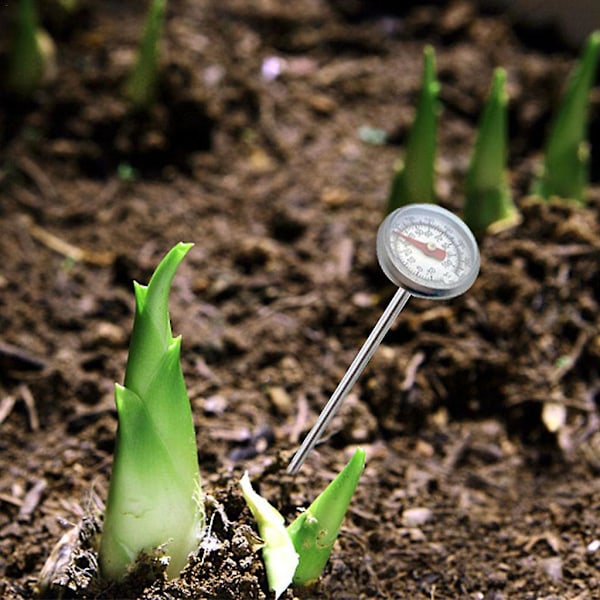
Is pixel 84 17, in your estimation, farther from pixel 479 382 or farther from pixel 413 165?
pixel 479 382

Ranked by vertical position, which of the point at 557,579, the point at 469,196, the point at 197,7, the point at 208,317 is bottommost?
the point at 557,579

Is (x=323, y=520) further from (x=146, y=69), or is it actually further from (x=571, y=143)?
(x=146, y=69)

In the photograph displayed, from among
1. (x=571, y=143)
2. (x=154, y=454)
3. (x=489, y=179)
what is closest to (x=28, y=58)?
(x=489, y=179)

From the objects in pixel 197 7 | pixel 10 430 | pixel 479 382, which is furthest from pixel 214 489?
pixel 197 7

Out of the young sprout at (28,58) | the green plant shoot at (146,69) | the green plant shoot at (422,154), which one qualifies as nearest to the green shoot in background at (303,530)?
the green plant shoot at (422,154)

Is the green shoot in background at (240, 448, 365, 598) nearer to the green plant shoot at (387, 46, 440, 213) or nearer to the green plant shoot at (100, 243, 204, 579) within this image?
the green plant shoot at (100, 243, 204, 579)

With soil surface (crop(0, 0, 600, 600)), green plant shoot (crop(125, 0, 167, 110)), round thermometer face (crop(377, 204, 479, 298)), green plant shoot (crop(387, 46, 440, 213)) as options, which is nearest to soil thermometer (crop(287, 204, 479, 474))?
round thermometer face (crop(377, 204, 479, 298))
